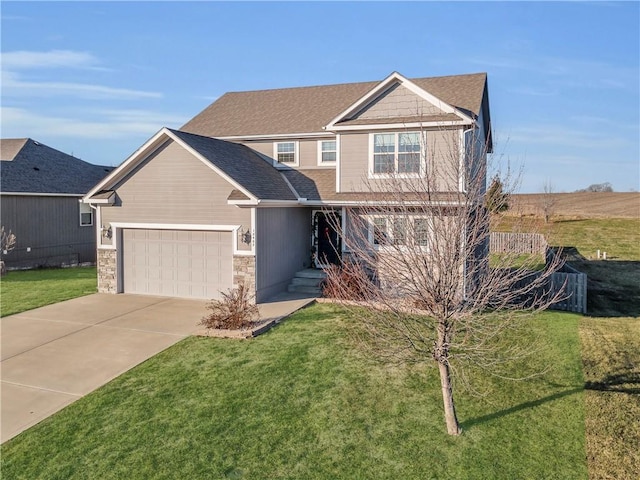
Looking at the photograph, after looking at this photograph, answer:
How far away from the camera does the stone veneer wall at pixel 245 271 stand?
43.8 ft

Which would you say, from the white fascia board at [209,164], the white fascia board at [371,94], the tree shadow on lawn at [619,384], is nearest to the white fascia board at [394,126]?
the white fascia board at [371,94]

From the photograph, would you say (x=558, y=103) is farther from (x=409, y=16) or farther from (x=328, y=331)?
(x=328, y=331)

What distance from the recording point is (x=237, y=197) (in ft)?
43.2

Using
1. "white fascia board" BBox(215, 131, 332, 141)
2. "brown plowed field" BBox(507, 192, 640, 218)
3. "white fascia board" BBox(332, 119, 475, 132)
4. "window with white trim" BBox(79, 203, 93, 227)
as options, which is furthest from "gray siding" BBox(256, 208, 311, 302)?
"brown plowed field" BBox(507, 192, 640, 218)

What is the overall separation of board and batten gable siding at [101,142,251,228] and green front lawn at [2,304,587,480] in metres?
5.71

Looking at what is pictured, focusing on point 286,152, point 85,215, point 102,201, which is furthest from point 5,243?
point 286,152

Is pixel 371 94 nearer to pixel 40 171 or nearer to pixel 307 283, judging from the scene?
pixel 307 283

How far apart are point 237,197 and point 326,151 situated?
526cm

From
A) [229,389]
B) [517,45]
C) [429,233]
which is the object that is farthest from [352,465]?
[517,45]

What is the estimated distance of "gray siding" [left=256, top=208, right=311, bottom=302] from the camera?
44.8 ft

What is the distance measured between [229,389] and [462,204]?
5031 millimetres

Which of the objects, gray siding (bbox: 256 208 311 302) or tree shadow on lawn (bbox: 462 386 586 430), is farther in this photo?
gray siding (bbox: 256 208 311 302)

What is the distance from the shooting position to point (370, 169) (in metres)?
14.4

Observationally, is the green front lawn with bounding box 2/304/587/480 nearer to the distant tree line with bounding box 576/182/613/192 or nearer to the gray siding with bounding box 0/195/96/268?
the gray siding with bounding box 0/195/96/268
